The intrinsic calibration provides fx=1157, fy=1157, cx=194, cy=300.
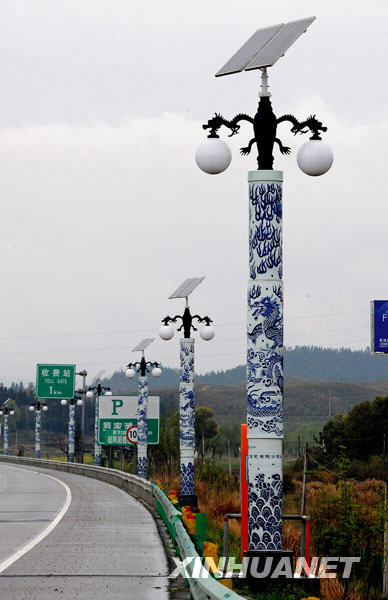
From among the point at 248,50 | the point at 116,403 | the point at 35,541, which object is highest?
the point at 248,50

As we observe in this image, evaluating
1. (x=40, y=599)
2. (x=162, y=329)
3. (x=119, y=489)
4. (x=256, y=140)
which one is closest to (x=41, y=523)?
(x=162, y=329)

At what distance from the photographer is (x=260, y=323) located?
43.4 ft

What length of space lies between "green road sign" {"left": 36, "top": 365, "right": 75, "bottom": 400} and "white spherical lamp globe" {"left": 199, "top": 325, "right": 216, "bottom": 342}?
34.8 metres

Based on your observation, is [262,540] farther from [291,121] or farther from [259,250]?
[291,121]

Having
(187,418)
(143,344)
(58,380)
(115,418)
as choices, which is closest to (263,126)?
(187,418)

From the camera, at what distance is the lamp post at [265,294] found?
12.9 meters

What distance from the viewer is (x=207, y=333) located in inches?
1261

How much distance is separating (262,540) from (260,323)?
2.44m

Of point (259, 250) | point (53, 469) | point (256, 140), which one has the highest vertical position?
point (256, 140)

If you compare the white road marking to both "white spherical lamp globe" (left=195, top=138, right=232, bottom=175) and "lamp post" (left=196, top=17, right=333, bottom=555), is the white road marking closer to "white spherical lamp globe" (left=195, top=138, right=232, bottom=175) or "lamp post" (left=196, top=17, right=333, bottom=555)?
"lamp post" (left=196, top=17, right=333, bottom=555)

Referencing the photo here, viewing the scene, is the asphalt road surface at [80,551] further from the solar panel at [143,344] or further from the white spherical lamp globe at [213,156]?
the solar panel at [143,344]

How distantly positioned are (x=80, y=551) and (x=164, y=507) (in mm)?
6462

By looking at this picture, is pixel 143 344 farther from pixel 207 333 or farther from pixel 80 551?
pixel 80 551

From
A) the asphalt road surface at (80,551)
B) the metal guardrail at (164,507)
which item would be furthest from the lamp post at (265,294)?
the asphalt road surface at (80,551)
